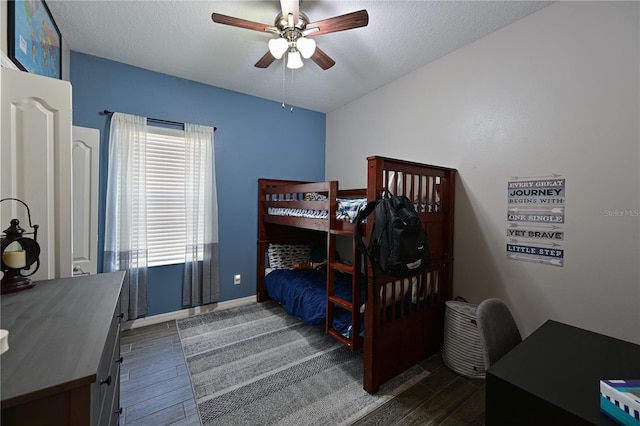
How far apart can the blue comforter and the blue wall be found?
1.66 ft

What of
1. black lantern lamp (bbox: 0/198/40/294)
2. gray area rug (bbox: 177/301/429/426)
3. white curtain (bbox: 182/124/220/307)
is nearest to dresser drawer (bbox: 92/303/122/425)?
black lantern lamp (bbox: 0/198/40/294)

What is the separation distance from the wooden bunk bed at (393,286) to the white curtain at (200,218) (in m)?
1.03

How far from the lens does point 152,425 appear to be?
4.91ft

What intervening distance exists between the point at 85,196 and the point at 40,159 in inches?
40.7

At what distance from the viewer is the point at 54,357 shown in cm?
65

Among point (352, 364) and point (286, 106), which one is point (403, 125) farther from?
point (352, 364)

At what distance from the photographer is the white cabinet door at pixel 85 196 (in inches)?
81.4

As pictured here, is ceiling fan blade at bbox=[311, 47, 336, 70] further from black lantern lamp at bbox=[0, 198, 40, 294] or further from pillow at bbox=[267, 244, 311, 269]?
pillow at bbox=[267, 244, 311, 269]

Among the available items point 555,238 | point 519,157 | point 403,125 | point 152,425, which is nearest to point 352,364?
point 152,425

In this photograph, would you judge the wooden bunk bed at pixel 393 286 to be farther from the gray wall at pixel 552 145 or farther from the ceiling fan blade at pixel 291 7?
the ceiling fan blade at pixel 291 7

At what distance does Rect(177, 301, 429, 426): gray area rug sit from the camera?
1.59 m

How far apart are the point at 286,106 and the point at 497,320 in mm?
3326

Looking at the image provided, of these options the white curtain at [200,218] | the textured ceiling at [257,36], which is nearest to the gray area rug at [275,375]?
the white curtain at [200,218]

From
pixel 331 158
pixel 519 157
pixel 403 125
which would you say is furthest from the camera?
pixel 331 158
